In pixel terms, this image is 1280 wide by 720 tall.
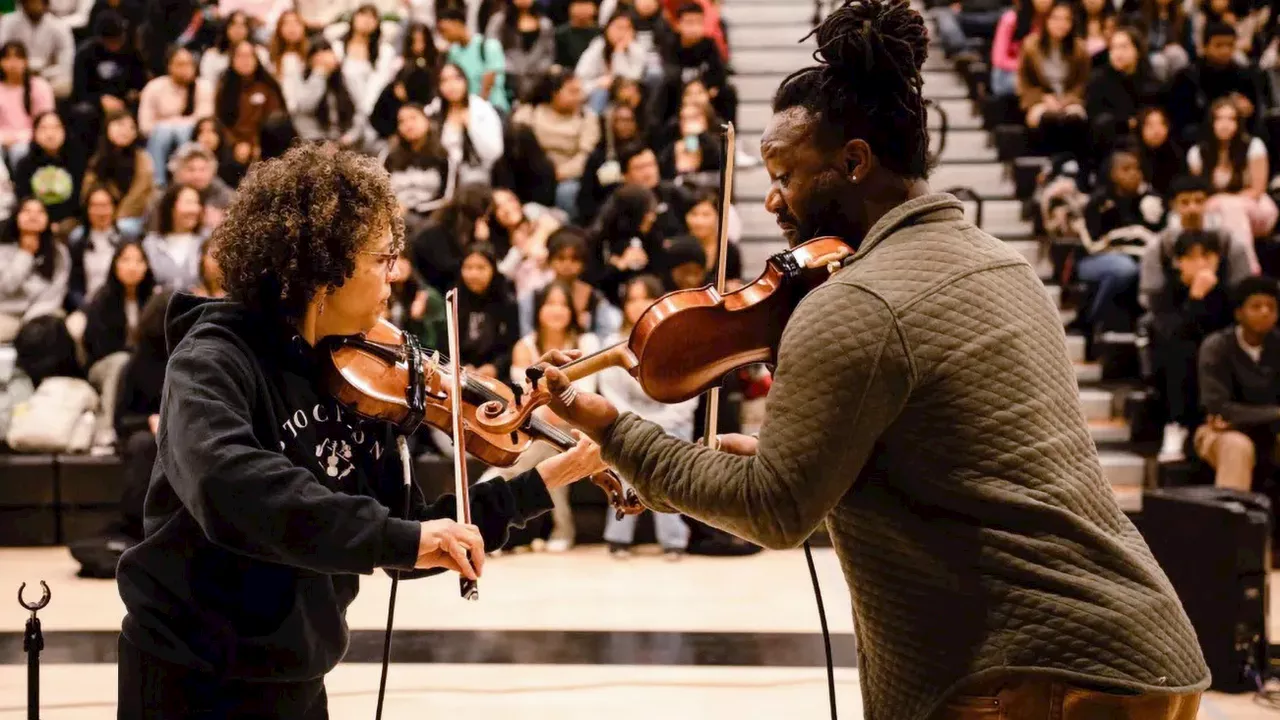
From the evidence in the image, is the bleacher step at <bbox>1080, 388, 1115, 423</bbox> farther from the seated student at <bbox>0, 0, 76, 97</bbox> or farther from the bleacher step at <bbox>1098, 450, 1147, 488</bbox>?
the seated student at <bbox>0, 0, 76, 97</bbox>

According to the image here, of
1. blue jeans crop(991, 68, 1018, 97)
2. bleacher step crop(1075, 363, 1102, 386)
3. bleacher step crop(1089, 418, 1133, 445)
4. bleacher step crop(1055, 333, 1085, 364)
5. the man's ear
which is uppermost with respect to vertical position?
the man's ear

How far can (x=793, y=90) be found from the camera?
188 centimetres

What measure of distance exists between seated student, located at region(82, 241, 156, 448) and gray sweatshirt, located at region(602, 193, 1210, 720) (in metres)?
5.44

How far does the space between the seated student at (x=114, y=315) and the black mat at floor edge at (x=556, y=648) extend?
79.0 inches

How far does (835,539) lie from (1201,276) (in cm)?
535

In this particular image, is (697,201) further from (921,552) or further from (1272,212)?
(921,552)

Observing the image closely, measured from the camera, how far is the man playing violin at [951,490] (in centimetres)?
167

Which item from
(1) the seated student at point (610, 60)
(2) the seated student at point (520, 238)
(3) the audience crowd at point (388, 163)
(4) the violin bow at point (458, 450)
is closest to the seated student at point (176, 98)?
(3) the audience crowd at point (388, 163)

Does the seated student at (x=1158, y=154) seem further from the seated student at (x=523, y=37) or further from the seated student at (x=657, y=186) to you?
the seated student at (x=523, y=37)

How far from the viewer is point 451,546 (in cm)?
192

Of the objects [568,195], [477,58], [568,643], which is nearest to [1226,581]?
[568,643]

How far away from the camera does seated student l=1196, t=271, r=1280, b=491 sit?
19.7 ft

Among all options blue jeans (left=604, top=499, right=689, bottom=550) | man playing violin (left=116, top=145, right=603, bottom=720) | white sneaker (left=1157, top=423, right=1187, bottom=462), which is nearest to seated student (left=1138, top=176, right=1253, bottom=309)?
white sneaker (left=1157, top=423, right=1187, bottom=462)

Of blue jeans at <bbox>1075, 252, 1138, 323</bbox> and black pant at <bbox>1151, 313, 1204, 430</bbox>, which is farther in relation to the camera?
blue jeans at <bbox>1075, 252, 1138, 323</bbox>
